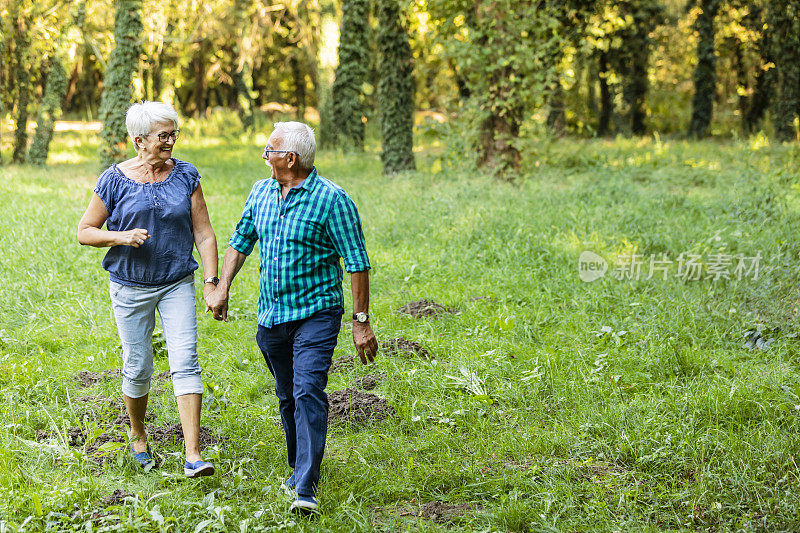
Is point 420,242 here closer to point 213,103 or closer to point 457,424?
point 457,424

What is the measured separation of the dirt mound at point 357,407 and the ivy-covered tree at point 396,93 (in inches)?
428

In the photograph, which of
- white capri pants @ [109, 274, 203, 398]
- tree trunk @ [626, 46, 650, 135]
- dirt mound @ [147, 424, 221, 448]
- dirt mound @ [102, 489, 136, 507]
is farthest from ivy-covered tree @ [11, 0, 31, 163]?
tree trunk @ [626, 46, 650, 135]

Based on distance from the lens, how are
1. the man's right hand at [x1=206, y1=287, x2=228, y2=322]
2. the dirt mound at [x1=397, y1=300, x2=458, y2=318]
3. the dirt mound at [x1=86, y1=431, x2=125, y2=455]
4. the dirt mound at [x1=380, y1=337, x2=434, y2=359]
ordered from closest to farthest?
the man's right hand at [x1=206, y1=287, x2=228, y2=322], the dirt mound at [x1=86, y1=431, x2=125, y2=455], the dirt mound at [x1=380, y1=337, x2=434, y2=359], the dirt mound at [x1=397, y1=300, x2=458, y2=318]

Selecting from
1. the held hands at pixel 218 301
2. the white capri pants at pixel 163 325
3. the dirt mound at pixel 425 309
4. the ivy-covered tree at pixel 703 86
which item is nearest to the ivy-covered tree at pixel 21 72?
the dirt mound at pixel 425 309

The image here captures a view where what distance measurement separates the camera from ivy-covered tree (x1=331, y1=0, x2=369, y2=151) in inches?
805

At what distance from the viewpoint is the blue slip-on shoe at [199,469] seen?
4.23m

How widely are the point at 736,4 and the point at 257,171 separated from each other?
18.2 m

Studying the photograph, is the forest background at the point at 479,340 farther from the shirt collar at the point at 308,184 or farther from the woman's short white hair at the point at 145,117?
the woman's short white hair at the point at 145,117

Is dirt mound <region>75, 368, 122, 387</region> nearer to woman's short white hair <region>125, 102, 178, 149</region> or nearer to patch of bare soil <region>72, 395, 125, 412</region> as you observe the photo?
patch of bare soil <region>72, 395, 125, 412</region>

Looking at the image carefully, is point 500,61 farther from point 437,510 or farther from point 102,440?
point 437,510

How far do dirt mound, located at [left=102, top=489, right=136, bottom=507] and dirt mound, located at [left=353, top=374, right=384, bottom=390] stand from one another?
82.8 inches

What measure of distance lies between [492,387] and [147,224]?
285 cm

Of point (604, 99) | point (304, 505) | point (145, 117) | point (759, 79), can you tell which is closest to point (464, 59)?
point (145, 117)

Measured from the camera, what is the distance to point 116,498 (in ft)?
13.6
